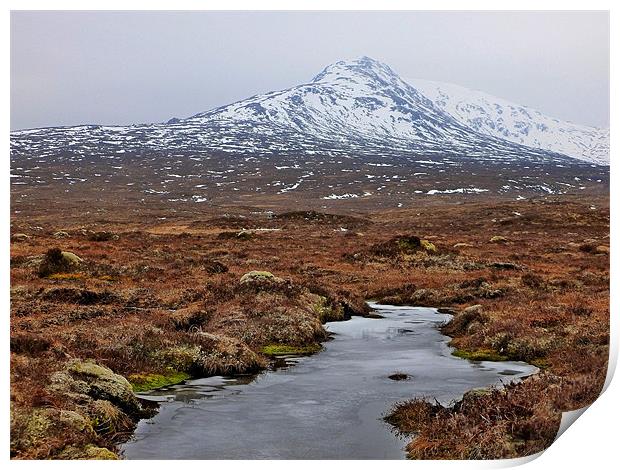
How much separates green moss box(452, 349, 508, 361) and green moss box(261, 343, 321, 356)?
4853 millimetres

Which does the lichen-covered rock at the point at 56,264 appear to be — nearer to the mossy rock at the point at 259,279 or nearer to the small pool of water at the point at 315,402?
the mossy rock at the point at 259,279

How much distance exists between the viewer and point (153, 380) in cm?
1888

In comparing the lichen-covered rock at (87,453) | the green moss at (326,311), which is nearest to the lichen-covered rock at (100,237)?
the green moss at (326,311)

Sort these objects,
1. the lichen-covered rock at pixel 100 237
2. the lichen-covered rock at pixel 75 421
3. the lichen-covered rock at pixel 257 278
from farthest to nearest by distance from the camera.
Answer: the lichen-covered rock at pixel 100 237
the lichen-covered rock at pixel 257 278
the lichen-covered rock at pixel 75 421

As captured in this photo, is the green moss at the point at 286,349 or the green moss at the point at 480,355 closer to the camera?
the green moss at the point at 480,355

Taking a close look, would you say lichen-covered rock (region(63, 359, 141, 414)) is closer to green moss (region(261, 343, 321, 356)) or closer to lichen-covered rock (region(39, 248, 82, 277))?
green moss (region(261, 343, 321, 356))

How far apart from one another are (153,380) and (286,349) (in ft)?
20.7

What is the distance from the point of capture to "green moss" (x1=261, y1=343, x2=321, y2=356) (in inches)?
936

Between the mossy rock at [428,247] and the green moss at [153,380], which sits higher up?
the mossy rock at [428,247]

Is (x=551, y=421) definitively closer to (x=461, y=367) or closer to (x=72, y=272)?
(x=461, y=367)

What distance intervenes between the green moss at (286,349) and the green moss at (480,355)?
485 cm

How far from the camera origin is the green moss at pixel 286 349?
23773 millimetres

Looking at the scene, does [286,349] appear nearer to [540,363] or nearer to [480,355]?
[480,355]

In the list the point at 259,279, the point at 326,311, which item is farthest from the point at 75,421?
the point at 259,279
